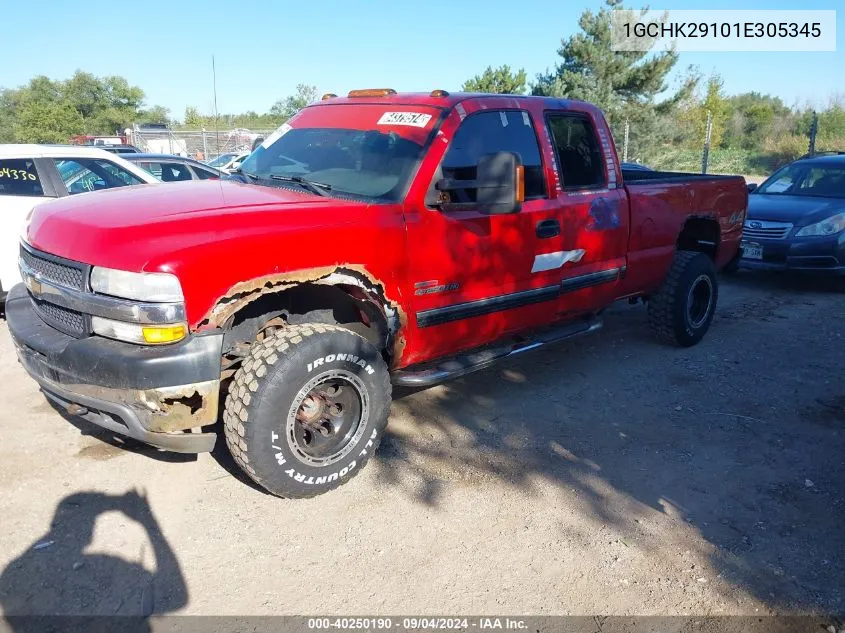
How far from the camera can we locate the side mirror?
3629mm

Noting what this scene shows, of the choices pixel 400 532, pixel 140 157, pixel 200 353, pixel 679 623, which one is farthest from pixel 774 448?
pixel 140 157

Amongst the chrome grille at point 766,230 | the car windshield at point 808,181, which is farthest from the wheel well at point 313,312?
the car windshield at point 808,181

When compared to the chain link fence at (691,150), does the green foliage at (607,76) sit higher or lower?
higher

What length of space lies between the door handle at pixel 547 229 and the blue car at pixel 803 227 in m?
4.34

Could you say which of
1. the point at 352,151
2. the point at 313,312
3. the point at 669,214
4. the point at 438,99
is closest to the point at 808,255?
the point at 669,214

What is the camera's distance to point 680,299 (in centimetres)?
574

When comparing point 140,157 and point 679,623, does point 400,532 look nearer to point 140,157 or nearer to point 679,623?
point 679,623

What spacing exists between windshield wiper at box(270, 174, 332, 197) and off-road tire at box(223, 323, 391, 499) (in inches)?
32.8

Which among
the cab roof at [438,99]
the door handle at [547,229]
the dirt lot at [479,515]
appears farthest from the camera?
the door handle at [547,229]

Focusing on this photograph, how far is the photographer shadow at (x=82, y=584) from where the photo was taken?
258 cm

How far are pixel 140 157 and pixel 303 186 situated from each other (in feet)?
21.6

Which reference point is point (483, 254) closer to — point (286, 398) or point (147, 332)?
point (286, 398)

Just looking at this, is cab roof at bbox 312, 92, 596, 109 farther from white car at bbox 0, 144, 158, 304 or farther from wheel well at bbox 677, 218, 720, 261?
white car at bbox 0, 144, 158, 304

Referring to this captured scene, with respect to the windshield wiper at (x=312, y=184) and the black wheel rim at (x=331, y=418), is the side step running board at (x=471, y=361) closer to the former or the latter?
the black wheel rim at (x=331, y=418)
